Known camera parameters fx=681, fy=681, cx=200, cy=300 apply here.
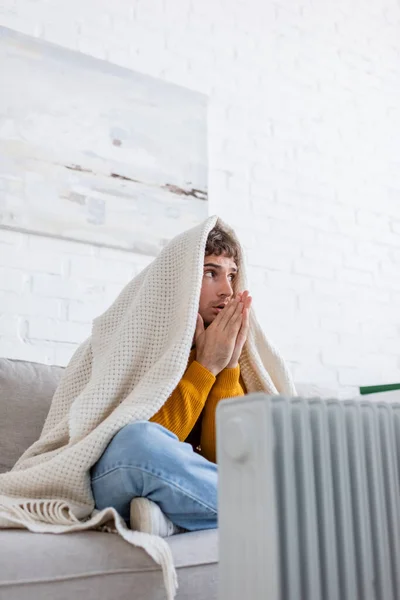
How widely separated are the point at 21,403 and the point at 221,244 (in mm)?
612

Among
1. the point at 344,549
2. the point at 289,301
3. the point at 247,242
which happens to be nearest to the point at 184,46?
the point at 247,242

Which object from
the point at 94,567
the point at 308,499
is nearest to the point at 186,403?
the point at 94,567

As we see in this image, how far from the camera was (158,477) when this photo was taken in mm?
1077

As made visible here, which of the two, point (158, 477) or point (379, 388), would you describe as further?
point (379, 388)

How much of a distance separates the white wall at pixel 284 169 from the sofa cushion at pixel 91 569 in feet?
3.21

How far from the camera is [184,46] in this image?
7.74 feet

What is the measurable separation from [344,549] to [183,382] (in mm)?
651

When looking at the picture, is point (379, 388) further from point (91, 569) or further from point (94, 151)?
point (91, 569)

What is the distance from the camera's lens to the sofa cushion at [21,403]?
148 centimetres

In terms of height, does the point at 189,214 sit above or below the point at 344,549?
above

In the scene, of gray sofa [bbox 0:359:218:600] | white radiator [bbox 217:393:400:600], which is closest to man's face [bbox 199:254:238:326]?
gray sofa [bbox 0:359:218:600]

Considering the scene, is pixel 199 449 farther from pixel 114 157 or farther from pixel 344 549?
pixel 114 157

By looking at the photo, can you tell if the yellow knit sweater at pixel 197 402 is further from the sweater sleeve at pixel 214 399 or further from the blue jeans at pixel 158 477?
the blue jeans at pixel 158 477

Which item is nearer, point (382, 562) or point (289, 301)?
point (382, 562)
